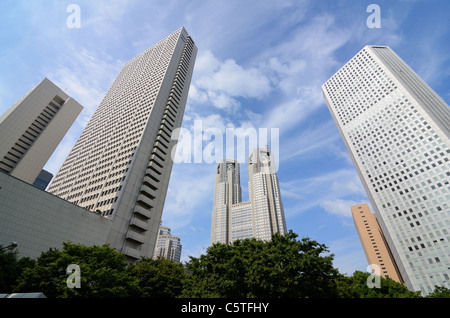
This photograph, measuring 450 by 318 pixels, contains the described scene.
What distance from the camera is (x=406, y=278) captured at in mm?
68938

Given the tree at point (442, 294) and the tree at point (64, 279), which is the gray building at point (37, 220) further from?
the tree at point (442, 294)

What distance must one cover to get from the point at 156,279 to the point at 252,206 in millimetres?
135256

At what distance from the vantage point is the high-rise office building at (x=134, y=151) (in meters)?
51.9

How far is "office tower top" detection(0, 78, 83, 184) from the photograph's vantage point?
72125 millimetres

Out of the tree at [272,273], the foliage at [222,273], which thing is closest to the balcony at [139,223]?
the foliage at [222,273]

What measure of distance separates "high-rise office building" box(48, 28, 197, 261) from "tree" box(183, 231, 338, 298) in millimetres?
33252

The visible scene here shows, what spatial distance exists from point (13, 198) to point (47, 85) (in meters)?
73.8

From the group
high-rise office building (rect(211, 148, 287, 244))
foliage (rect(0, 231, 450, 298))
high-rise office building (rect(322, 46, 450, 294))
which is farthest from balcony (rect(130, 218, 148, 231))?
high-rise office building (rect(211, 148, 287, 244))

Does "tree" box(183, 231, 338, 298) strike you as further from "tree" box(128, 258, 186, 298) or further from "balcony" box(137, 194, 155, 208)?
"balcony" box(137, 194, 155, 208)

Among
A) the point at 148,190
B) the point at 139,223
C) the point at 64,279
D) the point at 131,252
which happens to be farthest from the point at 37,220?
the point at 64,279

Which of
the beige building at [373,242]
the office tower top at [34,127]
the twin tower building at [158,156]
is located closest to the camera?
the twin tower building at [158,156]

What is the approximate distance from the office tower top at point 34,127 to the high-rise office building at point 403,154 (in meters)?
122

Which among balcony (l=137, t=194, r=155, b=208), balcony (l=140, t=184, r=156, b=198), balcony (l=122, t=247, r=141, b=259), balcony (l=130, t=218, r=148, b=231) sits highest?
balcony (l=140, t=184, r=156, b=198)
